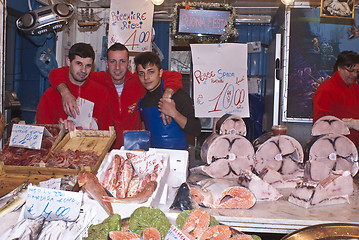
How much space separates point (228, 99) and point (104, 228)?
9.40 feet

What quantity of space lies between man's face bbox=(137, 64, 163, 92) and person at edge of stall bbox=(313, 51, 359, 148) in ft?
6.73

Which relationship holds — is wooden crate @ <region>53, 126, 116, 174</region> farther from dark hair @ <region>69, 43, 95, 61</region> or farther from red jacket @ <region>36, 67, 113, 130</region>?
dark hair @ <region>69, 43, 95, 61</region>

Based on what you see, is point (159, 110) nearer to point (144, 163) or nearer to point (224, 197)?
point (144, 163)

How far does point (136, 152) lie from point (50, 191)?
926mm

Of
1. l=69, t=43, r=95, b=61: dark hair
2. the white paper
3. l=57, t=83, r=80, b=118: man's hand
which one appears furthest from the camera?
l=69, t=43, r=95, b=61: dark hair

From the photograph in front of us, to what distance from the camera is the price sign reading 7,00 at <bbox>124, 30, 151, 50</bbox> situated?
421 centimetres

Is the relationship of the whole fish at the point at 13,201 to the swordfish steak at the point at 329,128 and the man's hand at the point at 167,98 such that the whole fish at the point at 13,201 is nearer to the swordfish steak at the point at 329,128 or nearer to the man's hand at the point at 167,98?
the man's hand at the point at 167,98

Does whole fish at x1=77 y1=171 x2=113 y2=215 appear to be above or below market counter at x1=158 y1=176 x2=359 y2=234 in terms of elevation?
above

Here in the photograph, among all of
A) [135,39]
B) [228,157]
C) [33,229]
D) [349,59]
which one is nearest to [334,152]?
[228,157]

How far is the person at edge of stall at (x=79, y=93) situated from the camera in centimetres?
336

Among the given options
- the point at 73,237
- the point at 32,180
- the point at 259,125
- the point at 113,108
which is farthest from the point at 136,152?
the point at 259,125

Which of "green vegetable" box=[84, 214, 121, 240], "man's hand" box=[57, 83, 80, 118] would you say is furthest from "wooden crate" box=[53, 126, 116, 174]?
"green vegetable" box=[84, 214, 121, 240]

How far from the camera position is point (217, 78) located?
4133mm

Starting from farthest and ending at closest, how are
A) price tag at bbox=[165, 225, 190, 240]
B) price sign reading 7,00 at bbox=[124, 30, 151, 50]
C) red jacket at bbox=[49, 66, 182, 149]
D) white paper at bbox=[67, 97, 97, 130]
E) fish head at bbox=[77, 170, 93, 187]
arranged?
price sign reading 7,00 at bbox=[124, 30, 151, 50]
red jacket at bbox=[49, 66, 182, 149]
white paper at bbox=[67, 97, 97, 130]
fish head at bbox=[77, 170, 93, 187]
price tag at bbox=[165, 225, 190, 240]
